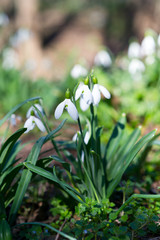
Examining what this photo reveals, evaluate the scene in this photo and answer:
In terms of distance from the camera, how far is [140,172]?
7.95 feet

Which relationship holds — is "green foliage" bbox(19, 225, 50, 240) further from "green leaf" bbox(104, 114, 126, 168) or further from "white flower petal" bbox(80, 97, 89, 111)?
"white flower petal" bbox(80, 97, 89, 111)

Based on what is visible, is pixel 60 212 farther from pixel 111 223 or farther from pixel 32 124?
pixel 32 124

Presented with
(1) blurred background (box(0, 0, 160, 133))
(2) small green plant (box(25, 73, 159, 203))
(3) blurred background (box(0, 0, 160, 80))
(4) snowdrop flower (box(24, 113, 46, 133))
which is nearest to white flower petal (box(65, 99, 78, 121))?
(2) small green plant (box(25, 73, 159, 203))

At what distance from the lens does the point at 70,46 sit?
11.6 m

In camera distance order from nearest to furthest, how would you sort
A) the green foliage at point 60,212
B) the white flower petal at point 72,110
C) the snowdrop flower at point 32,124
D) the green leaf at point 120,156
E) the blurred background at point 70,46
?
the white flower petal at point 72,110
the snowdrop flower at point 32,124
the green foliage at point 60,212
the green leaf at point 120,156
the blurred background at point 70,46

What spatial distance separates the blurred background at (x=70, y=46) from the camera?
4.06 m

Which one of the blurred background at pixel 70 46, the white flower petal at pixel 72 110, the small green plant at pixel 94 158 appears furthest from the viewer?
the blurred background at pixel 70 46

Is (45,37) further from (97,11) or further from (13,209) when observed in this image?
(13,209)

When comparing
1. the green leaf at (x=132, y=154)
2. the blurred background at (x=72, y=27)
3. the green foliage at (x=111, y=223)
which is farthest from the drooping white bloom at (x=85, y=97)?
the blurred background at (x=72, y=27)

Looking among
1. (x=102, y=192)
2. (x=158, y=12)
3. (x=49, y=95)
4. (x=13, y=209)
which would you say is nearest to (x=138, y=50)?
(x=49, y=95)

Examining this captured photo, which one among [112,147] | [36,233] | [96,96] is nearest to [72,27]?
[112,147]

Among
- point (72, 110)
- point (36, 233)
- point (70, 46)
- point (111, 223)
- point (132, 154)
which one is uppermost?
point (70, 46)

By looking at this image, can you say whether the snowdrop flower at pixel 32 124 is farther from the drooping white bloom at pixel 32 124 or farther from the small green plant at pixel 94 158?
the small green plant at pixel 94 158

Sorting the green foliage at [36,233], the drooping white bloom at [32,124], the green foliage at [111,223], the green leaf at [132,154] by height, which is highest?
the drooping white bloom at [32,124]
